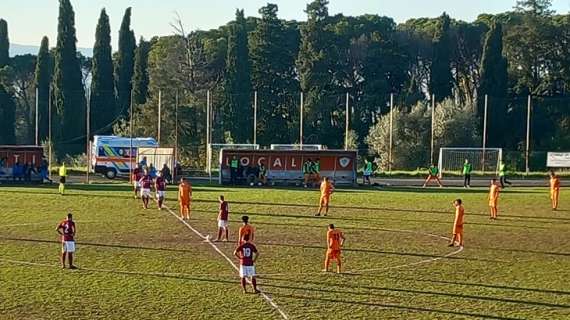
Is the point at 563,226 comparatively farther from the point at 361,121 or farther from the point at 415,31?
the point at 415,31

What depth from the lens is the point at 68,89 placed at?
277 ft

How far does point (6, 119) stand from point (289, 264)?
2728 inches

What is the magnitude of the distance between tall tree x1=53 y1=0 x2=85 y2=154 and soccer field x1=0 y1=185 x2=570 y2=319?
43.9 metres

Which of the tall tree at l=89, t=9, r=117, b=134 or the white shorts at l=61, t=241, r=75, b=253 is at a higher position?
the tall tree at l=89, t=9, r=117, b=134

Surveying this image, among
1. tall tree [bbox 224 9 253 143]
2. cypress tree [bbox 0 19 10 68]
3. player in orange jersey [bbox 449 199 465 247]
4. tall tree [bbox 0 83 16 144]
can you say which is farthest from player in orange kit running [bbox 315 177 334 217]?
cypress tree [bbox 0 19 10 68]

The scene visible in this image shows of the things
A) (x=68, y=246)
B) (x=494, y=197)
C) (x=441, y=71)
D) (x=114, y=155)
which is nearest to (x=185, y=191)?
(x=68, y=246)

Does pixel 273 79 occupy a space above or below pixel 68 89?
above

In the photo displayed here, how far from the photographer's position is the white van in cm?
5884

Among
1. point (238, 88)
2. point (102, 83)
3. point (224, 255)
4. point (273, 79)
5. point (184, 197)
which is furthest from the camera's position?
point (273, 79)

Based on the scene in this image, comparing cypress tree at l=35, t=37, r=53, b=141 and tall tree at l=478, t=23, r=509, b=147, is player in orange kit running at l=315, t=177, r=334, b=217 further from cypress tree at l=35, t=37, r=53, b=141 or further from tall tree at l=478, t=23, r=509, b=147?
cypress tree at l=35, t=37, r=53, b=141

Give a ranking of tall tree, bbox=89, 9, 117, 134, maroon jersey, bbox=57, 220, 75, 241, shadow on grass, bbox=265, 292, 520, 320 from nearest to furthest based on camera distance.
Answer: shadow on grass, bbox=265, 292, 520, 320, maroon jersey, bbox=57, 220, 75, 241, tall tree, bbox=89, 9, 117, 134

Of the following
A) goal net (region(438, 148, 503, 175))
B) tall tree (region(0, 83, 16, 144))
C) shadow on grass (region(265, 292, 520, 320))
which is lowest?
shadow on grass (region(265, 292, 520, 320))

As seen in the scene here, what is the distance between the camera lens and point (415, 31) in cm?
9819

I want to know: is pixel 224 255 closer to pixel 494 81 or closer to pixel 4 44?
pixel 494 81
